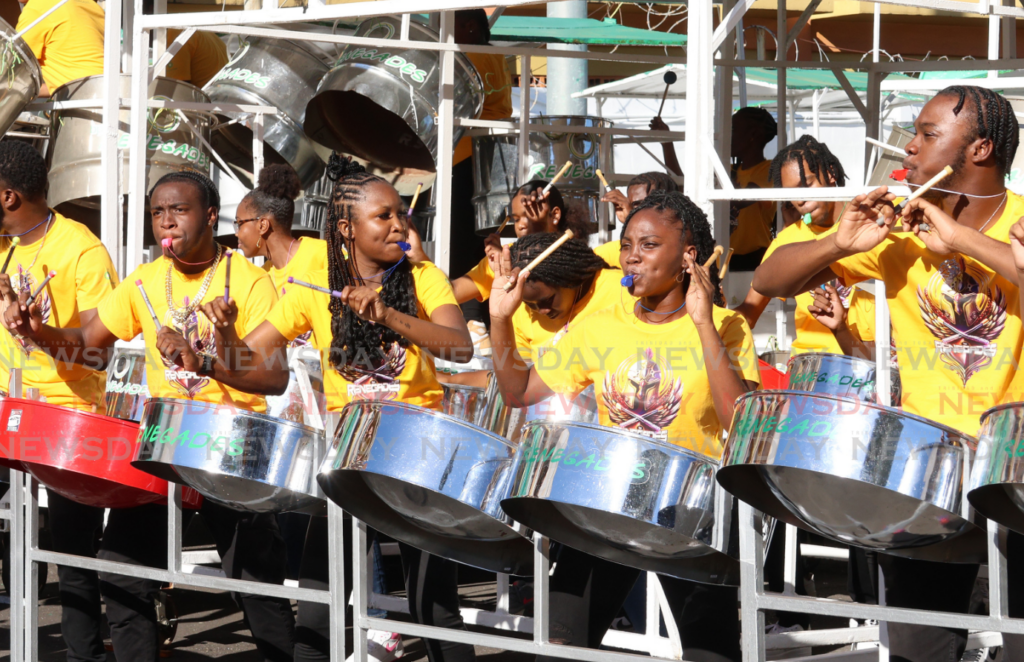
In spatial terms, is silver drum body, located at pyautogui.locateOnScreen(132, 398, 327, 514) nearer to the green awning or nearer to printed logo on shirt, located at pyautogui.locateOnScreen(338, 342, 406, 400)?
printed logo on shirt, located at pyautogui.locateOnScreen(338, 342, 406, 400)

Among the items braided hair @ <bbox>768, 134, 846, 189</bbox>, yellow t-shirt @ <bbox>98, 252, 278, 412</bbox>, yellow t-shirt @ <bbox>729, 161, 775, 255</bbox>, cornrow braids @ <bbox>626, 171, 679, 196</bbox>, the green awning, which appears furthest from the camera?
the green awning

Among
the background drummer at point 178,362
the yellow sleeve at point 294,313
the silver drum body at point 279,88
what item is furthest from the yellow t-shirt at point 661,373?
the silver drum body at point 279,88

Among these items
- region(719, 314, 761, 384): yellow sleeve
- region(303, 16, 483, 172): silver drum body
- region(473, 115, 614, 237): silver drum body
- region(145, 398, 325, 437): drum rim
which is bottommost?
region(145, 398, 325, 437): drum rim

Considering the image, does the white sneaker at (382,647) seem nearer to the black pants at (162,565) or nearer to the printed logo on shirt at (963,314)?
the black pants at (162,565)

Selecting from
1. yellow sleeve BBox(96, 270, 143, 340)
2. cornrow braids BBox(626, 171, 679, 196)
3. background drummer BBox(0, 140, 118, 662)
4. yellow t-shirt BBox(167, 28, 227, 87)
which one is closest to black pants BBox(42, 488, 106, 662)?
background drummer BBox(0, 140, 118, 662)

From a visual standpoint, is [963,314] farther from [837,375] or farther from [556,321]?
[556,321]

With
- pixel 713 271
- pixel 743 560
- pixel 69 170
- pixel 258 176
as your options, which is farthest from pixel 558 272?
pixel 69 170

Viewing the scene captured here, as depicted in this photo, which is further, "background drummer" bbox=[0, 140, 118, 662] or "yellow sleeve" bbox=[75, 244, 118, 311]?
"yellow sleeve" bbox=[75, 244, 118, 311]

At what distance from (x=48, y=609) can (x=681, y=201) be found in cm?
213

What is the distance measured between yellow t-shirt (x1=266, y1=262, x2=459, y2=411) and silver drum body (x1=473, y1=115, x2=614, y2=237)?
1.53m

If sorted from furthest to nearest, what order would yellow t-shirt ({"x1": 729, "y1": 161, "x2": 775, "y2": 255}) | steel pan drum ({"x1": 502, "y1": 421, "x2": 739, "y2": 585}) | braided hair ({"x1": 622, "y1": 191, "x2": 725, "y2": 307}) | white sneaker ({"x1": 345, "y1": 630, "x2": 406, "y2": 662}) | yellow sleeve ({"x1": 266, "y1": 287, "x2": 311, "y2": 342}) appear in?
yellow t-shirt ({"x1": 729, "y1": 161, "x2": 775, "y2": 255}) → white sneaker ({"x1": 345, "y1": 630, "x2": 406, "y2": 662}) → yellow sleeve ({"x1": 266, "y1": 287, "x2": 311, "y2": 342}) → braided hair ({"x1": 622, "y1": 191, "x2": 725, "y2": 307}) → steel pan drum ({"x1": 502, "y1": 421, "x2": 739, "y2": 585})

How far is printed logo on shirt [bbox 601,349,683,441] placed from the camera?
1761mm

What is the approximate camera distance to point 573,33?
4223 millimetres

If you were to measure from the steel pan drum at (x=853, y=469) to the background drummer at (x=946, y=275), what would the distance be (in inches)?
5.5
